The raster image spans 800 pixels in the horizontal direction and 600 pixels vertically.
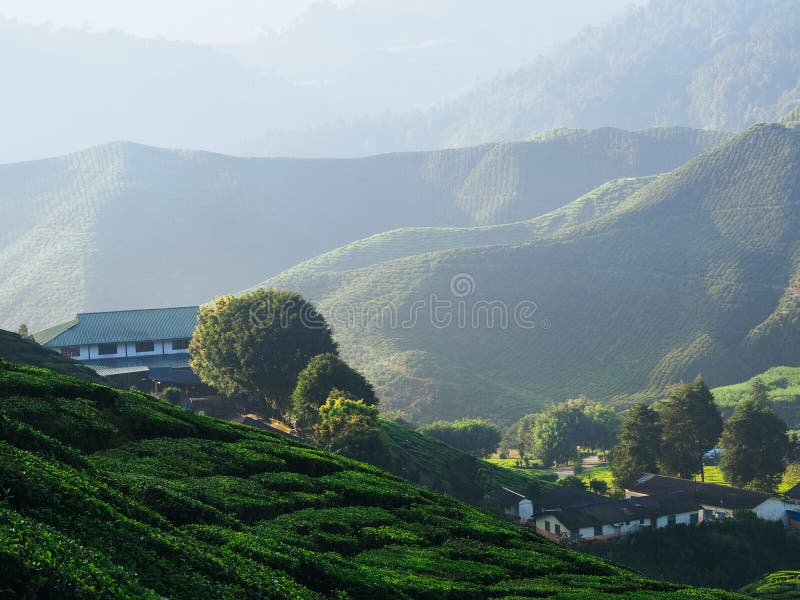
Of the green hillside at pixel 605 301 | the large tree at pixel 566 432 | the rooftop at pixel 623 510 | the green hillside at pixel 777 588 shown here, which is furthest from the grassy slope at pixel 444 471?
the green hillside at pixel 605 301

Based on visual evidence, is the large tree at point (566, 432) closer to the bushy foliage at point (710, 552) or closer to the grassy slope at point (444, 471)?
the grassy slope at point (444, 471)

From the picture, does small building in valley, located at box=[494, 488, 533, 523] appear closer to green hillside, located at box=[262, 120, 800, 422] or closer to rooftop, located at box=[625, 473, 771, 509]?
rooftop, located at box=[625, 473, 771, 509]

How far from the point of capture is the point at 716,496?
6500 cm

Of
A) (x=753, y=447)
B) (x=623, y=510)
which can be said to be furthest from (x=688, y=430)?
(x=623, y=510)

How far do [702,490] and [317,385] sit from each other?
106 ft

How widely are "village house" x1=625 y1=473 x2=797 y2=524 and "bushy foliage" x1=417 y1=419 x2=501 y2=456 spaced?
26742 millimetres

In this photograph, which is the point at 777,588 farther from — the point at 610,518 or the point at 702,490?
the point at 702,490

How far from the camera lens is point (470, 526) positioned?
95.0ft

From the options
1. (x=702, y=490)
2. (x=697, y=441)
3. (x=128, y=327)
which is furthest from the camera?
(x=128, y=327)

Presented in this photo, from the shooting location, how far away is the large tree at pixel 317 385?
5612 cm

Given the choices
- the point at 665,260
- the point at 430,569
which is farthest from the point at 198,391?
the point at 665,260

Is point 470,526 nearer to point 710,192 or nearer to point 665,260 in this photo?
point 665,260

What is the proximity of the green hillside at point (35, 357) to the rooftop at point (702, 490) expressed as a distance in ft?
138

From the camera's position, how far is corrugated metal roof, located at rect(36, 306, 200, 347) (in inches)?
2889
